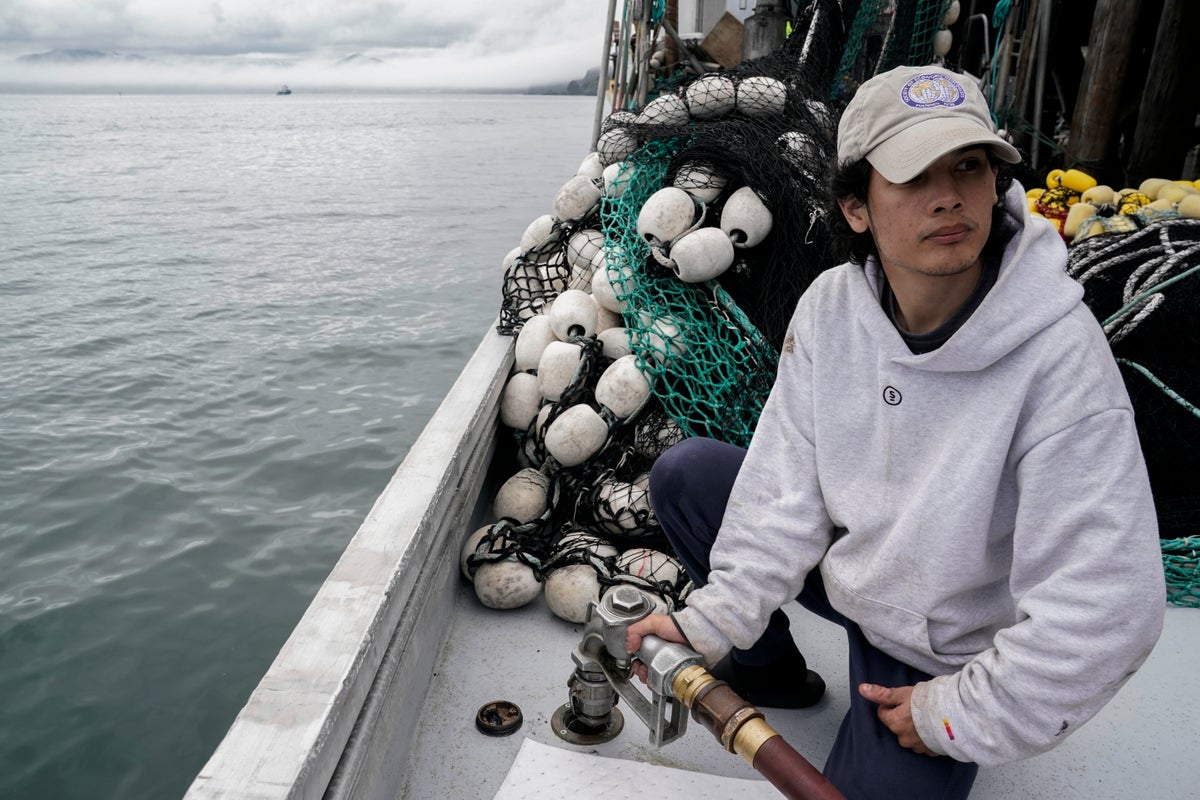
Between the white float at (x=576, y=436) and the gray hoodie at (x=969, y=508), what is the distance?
1.15 meters

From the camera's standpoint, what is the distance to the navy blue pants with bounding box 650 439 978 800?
59.3 inches

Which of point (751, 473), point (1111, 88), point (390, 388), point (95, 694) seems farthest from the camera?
point (390, 388)

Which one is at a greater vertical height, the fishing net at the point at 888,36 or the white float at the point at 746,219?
the fishing net at the point at 888,36

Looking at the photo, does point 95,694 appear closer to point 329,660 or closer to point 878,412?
point 329,660

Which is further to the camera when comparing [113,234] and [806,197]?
[113,234]

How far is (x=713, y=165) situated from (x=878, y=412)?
77.9 inches

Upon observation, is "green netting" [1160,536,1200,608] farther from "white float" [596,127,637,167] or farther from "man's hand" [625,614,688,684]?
"white float" [596,127,637,167]

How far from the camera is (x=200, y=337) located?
804 centimetres

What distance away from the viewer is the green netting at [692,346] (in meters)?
2.87

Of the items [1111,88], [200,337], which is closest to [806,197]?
[1111,88]

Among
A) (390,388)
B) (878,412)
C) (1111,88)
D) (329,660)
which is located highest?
(1111,88)

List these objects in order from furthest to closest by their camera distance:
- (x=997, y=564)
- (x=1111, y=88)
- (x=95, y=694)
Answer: (x=1111, y=88) < (x=95, y=694) < (x=997, y=564)

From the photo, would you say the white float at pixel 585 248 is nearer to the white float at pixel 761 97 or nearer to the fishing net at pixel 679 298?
the fishing net at pixel 679 298

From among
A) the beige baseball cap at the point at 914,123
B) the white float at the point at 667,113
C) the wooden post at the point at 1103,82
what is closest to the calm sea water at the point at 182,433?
the white float at the point at 667,113
